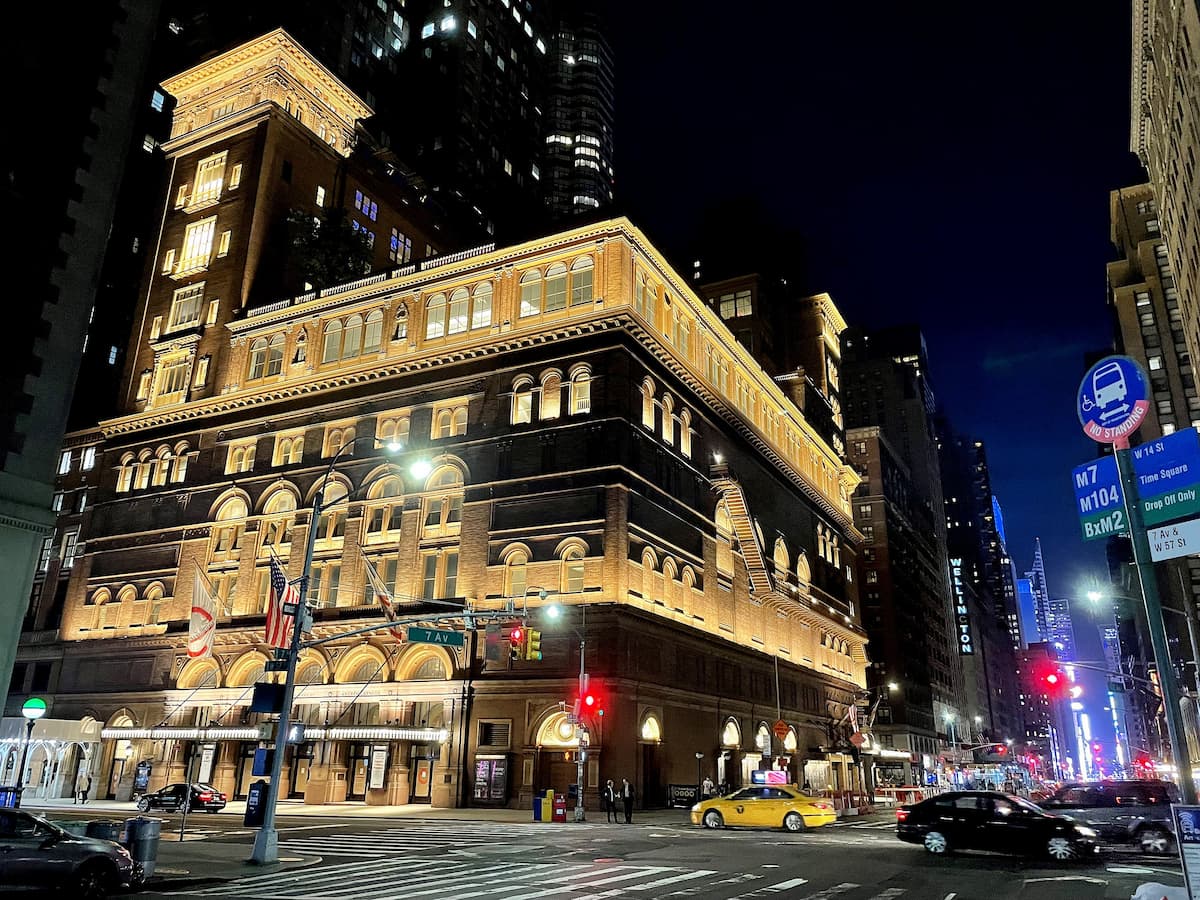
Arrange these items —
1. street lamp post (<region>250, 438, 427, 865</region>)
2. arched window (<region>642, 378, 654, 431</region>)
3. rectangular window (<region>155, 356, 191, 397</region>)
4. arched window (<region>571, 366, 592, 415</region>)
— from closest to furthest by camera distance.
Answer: street lamp post (<region>250, 438, 427, 865</region>), arched window (<region>571, 366, 592, 415</region>), arched window (<region>642, 378, 654, 431</region>), rectangular window (<region>155, 356, 191, 397</region>)

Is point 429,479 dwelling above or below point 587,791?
above

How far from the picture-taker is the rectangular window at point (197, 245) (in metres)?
67.8

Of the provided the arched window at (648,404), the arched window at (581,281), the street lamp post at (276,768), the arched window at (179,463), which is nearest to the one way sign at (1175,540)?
the street lamp post at (276,768)

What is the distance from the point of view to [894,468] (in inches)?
5635

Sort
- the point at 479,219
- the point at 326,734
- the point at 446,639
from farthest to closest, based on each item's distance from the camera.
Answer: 1. the point at 479,219
2. the point at 326,734
3. the point at 446,639

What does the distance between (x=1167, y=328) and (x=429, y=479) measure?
90.8 m

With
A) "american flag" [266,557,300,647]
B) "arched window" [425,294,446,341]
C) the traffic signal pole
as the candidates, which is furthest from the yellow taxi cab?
"arched window" [425,294,446,341]

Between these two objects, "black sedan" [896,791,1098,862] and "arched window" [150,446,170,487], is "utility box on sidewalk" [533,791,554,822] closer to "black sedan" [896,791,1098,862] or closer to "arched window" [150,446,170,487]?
"black sedan" [896,791,1098,862]

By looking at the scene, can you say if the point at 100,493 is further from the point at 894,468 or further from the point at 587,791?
the point at 894,468

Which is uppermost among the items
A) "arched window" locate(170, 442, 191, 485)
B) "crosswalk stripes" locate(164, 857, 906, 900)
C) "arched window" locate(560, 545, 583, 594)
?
"arched window" locate(170, 442, 191, 485)

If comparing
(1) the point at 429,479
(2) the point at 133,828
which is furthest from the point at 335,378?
(2) the point at 133,828

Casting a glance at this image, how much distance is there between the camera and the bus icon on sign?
40.1 ft

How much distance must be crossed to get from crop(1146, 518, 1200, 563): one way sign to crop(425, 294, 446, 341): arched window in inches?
1859

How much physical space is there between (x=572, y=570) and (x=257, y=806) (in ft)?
81.3
